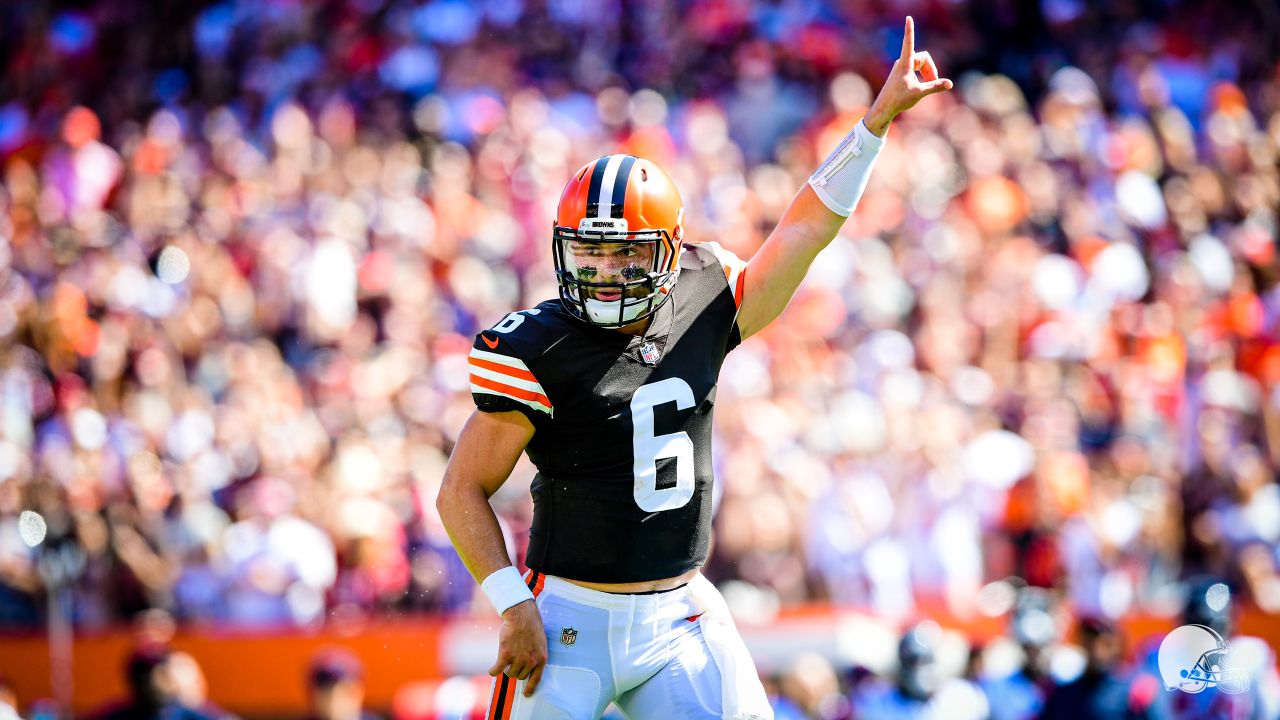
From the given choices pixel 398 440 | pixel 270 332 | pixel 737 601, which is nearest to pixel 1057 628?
pixel 737 601

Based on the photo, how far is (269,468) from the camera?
9047mm

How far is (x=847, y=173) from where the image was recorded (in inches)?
164

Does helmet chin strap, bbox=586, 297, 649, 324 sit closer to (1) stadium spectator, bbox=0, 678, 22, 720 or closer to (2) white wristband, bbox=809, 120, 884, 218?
(2) white wristband, bbox=809, 120, 884, 218

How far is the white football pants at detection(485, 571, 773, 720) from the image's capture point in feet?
12.8

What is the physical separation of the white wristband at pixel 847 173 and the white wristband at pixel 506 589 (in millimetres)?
1306

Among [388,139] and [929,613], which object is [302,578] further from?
[388,139]

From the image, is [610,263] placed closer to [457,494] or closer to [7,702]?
[457,494]

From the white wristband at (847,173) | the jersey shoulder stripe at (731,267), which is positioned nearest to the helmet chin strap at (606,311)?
the jersey shoulder stripe at (731,267)

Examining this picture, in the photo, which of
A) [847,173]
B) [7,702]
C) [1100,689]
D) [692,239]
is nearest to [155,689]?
[7,702]

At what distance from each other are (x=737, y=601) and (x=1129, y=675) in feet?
7.48

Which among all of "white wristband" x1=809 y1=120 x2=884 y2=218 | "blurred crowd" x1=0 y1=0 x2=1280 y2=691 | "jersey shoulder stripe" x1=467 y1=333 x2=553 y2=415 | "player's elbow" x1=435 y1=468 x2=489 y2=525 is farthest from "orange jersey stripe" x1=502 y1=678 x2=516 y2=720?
"blurred crowd" x1=0 y1=0 x2=1280 y2=691

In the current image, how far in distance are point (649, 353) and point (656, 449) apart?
252mm

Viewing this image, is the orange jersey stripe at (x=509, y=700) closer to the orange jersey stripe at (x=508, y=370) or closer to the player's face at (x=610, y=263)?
the orange jersey stripe at (x=508, y=370)

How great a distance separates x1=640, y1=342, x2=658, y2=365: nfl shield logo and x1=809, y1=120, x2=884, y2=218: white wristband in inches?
24.9
